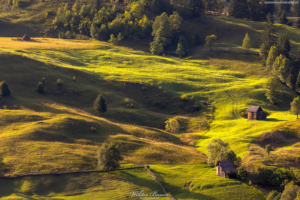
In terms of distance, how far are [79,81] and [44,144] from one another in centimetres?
5086

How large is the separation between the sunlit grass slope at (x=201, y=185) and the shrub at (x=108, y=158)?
8819 millimetres

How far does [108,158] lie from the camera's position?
63.4 metres

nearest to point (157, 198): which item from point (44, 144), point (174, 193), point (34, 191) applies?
point (174, 193)

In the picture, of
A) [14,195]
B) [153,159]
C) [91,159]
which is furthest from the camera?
[153,159]

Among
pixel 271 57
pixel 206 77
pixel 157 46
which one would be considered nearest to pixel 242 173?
pixel 206 77

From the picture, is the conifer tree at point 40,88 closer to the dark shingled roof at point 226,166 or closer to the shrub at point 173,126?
the shrub at point 173,126

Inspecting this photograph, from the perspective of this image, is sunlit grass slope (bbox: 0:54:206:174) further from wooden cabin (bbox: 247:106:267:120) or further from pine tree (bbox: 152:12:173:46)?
pine tree (bbox: 152:12:173:46)

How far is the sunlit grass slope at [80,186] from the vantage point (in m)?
53.3

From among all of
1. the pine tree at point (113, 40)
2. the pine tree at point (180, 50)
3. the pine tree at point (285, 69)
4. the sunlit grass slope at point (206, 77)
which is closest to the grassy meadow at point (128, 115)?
the sunlit grass slope at point (206, 77)

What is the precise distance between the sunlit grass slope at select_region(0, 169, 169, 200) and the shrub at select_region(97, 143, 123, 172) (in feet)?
5.67

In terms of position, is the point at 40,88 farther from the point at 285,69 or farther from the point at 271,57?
the point at 271,57

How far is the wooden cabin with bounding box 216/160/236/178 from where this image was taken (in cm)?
6231

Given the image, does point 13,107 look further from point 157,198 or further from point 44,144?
point 157,198

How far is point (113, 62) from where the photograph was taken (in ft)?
483
